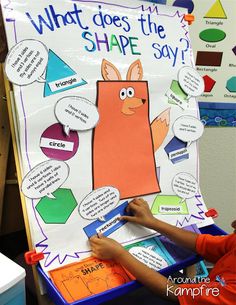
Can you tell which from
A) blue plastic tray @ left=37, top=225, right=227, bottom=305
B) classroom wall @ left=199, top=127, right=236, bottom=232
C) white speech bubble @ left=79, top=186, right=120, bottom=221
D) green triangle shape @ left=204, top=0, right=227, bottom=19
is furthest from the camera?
classroom wall @ left=199, top=127, right=236, bottom=232

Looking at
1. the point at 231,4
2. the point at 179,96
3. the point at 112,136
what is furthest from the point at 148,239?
the point at 231,4

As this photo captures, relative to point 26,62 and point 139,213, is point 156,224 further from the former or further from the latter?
point 26,62

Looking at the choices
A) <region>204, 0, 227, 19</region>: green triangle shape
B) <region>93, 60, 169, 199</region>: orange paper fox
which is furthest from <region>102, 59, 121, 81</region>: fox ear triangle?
<region>204, 0, 227, 19</region>: green triangle shape

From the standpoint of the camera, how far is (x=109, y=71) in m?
0.86

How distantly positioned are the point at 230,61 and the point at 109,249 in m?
0.89

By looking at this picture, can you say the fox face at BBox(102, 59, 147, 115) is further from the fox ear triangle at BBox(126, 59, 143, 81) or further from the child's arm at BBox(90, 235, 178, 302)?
the child's arm at BBox(90, 235, 178, 302)

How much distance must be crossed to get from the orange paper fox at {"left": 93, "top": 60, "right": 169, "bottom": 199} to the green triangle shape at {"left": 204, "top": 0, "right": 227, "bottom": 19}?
0.51m

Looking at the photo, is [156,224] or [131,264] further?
[156,224]

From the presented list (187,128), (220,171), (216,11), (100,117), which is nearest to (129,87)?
(100,117)

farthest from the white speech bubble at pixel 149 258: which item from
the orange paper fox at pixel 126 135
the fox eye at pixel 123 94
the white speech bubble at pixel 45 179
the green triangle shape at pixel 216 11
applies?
the green triangle shape at pixel 216 11

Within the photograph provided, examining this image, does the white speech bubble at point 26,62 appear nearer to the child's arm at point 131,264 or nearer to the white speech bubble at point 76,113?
the white speech bubble at point 76,113

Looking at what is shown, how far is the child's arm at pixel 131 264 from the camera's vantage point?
2.54ft

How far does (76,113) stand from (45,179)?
162 mm

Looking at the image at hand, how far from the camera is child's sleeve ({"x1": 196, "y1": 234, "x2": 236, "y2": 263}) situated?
89 centimetres
